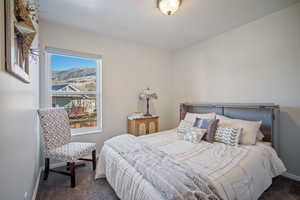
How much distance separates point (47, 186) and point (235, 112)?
3409mm

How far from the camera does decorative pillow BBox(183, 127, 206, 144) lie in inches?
83.8

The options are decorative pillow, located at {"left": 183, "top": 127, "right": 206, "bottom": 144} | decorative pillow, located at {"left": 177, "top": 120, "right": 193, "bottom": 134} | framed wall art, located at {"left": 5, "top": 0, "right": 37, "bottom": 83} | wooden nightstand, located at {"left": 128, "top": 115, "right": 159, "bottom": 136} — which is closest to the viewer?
framed wall art, located at {"left": 5, "top": 0, "right": 37, "bottom": 83}

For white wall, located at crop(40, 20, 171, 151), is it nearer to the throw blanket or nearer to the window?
the window

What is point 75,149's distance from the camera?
6.58 feet

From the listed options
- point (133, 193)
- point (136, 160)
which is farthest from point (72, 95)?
point (133, 193)

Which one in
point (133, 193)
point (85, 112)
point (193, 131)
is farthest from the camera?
point (85, 112)

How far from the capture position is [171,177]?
3.66 feet

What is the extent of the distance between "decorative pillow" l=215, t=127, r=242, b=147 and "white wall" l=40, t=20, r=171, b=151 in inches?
72.0

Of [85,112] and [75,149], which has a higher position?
[85,112]

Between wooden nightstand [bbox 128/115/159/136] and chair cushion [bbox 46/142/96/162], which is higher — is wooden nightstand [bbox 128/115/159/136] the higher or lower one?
the higher one

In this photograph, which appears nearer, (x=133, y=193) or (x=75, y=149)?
(x=133, y=193)

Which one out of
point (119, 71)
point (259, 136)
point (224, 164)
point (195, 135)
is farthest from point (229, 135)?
point (119, 71)

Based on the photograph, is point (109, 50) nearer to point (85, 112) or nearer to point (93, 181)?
point (85, 112)

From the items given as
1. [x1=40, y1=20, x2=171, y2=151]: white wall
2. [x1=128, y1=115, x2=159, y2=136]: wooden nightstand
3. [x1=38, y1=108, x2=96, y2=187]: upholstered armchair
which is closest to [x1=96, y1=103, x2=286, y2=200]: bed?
[x1=38, y1=108, x2=96, y2=187]: upholstered armchair
